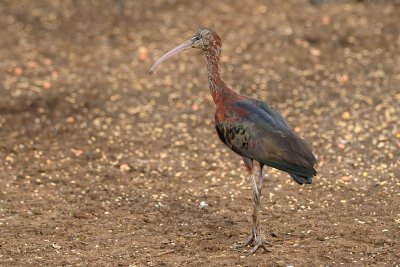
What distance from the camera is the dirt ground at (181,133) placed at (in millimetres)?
7387

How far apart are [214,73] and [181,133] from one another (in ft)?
10.6

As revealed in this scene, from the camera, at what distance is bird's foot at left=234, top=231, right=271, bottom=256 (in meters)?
6.96

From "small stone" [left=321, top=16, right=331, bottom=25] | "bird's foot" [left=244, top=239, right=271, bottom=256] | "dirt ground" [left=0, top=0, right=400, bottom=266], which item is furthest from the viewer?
"small stone" [left=321, top=16, right=331, bottom=25]

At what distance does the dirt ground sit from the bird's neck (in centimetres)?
140

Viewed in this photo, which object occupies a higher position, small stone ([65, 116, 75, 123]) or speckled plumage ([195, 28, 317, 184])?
small stone ([65, 116, 75, 123])

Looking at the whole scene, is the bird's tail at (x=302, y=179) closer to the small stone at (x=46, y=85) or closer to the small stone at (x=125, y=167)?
the small stone at (x=125, y=167)

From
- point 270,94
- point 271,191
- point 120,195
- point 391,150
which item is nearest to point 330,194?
point 271,191

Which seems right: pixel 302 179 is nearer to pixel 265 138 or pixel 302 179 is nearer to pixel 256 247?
pixel 265 138

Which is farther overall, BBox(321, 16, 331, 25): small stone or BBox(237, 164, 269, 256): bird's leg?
BBox(321, 16, 331, 25): small stone

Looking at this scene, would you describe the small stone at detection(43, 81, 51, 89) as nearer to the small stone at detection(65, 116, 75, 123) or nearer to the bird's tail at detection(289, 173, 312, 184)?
the small stone at detection(65, 116, 75, 123)

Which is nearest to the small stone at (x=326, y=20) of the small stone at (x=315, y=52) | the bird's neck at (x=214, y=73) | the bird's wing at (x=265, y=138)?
the small stone at (x=315, y=52)

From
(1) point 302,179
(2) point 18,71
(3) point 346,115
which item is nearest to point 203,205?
(1) point 302,179

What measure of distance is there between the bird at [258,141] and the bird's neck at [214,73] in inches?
0.4

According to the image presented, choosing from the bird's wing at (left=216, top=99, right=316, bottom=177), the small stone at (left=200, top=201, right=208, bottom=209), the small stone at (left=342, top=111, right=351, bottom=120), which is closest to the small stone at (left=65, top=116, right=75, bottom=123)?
the small stone at (left=200, top=201, right=208, bottom=209)
